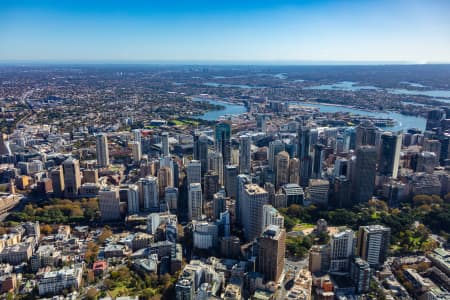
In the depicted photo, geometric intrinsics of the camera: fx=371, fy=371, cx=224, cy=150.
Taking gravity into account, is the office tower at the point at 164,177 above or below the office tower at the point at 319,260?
above

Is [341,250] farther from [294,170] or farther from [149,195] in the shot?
[149,195]

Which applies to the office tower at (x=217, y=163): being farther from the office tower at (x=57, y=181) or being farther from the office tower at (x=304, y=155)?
the office tower at (x=57, y=181)

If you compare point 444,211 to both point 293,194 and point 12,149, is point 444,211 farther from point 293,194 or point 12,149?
point 12,149

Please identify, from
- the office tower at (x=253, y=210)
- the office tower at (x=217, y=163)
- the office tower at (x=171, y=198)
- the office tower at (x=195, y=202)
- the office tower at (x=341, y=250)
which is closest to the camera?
the office tower at (x=341, y=250)

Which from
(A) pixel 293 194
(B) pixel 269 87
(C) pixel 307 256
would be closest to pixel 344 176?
(A) pixel 293 194

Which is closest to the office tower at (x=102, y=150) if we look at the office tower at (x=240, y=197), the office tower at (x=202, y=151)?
the office tower at (x=202, y=151)

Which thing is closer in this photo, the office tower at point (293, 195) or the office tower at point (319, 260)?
the office tower at point (319, 260)

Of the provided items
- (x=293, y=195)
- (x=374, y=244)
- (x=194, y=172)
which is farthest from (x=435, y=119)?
(x=194, y=172)
